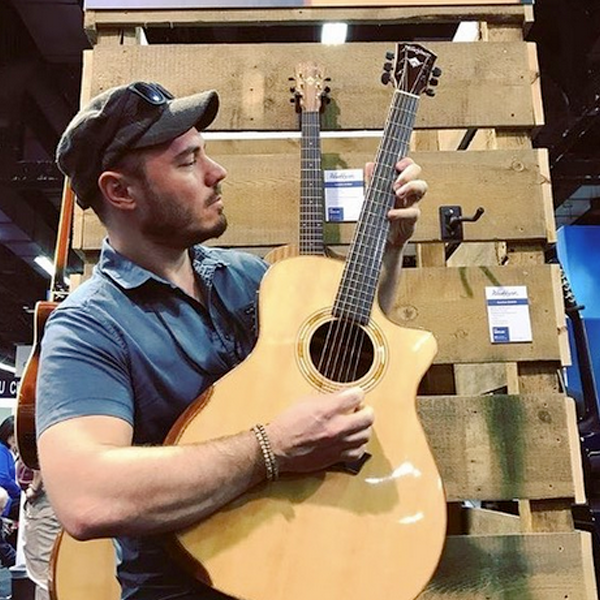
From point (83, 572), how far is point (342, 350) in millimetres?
1018

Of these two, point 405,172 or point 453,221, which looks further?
point 453,221

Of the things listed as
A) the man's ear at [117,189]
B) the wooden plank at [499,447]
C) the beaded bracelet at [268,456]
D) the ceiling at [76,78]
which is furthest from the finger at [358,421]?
the ceiling at [76,78]

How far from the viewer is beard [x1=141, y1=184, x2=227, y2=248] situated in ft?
4.65

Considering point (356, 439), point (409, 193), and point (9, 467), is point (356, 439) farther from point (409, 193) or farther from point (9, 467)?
point (9, 467)

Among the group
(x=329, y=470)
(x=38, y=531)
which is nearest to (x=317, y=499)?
(x=329, y=470)

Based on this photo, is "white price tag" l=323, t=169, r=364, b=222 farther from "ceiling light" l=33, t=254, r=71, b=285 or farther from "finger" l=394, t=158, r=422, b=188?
"ceiling light" l=33, t=254, r=71, b=285

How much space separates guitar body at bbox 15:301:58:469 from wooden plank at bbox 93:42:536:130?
76 centimetres

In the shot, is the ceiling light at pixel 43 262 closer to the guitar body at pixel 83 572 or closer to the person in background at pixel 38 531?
the person in background at pixel 38 531

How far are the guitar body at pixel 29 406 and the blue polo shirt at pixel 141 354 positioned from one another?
2.39ft

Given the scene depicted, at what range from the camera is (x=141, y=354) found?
1278 mm

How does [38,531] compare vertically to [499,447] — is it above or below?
below

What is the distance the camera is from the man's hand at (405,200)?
152cm

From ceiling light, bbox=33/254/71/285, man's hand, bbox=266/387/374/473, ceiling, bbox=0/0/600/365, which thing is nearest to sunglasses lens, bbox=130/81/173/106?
man's hand, bbox=266/387/374/473

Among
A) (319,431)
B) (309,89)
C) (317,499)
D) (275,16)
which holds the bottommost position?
(317,499)
